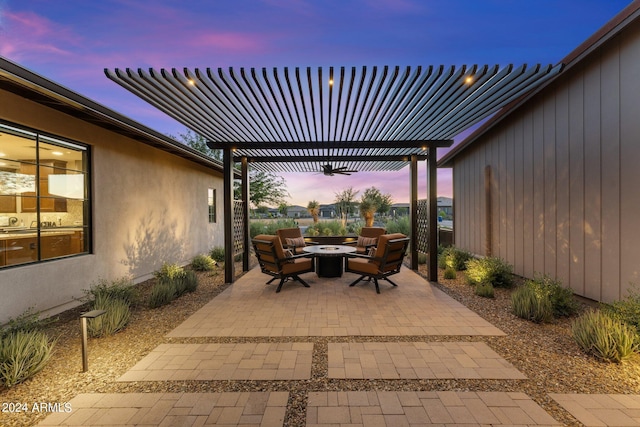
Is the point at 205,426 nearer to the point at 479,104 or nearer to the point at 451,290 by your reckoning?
the point at 451,290

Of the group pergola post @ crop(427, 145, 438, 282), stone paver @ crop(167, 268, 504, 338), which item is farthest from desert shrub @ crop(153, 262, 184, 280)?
pergola post @ crop(427, 145, 438, 282)

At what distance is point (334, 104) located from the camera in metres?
4.59

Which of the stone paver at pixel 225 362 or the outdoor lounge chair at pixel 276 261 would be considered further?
the outdoor lounge chair at pixel 276 261

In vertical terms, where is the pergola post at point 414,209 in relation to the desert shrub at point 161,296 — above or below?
above

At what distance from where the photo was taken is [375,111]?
4.85 meters

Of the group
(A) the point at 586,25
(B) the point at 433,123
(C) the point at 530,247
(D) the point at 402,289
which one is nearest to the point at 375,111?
(B) the point at 433,123

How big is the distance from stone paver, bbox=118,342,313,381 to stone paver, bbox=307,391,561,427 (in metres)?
0.46

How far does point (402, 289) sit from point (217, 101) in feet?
16.2

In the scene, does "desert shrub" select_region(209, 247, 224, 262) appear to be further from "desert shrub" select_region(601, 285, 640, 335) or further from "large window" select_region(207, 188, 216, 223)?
"desert shrub" select_region(601, 285, 640, 335)

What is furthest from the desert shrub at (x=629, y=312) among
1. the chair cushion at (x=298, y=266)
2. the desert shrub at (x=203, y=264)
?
the desert shrub at (x=203, y=264)

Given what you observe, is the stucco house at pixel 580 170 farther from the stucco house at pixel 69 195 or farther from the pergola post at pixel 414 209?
Answer: the stucco house at pixel 69 195

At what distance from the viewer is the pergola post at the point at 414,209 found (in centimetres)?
723

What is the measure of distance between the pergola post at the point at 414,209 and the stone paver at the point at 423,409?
5.18 m

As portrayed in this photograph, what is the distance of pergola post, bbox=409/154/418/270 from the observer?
23.7 feet
